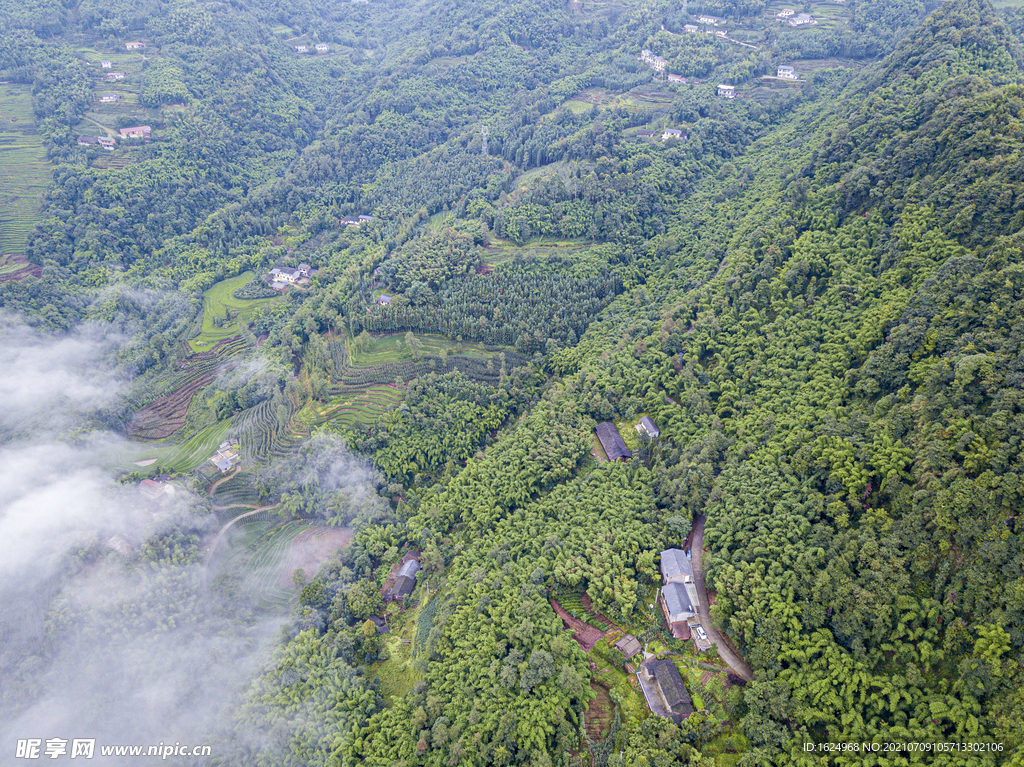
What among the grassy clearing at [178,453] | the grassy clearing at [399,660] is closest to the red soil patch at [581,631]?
the grassy clearing at [399,660]

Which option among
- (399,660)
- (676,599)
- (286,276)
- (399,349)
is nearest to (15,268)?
(286,276)

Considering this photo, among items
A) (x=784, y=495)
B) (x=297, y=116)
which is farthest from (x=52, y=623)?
(x=297, y=116)

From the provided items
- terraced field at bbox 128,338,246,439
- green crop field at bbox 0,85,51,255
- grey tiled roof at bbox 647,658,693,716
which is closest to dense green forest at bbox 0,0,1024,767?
terraced field at bbox 128,338,246,439

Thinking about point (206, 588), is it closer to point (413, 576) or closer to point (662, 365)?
point (413, 576)

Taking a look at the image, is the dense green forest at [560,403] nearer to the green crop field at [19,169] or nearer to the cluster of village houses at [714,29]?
the green crop field at [19,169]

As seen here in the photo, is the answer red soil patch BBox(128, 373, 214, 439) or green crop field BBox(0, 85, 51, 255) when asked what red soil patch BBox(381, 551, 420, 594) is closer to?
red soil patch BBox(128, 373, 214, 439)

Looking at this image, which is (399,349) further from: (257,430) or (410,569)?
(410,569)
